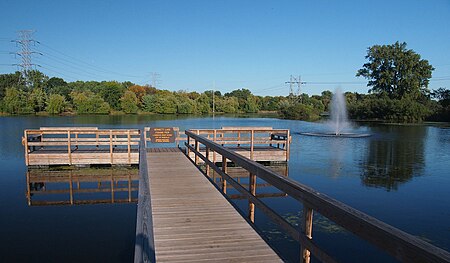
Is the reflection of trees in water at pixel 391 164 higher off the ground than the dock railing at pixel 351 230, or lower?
lower

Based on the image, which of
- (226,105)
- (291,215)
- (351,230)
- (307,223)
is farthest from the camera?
(226,105)

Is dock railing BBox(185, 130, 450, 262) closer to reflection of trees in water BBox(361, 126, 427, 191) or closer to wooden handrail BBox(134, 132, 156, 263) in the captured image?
wooden handrail BBox(134, 132, 156, 263)

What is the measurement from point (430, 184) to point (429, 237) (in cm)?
535

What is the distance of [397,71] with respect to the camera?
209 ft

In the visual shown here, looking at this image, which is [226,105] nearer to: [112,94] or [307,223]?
[112,94]

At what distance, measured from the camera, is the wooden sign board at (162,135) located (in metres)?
14.3

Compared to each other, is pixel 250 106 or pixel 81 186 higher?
pixel 250 106

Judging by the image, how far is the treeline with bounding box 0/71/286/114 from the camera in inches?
2594

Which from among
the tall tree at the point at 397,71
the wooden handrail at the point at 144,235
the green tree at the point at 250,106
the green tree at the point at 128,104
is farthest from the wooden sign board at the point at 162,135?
the green tree at the point at 250,106

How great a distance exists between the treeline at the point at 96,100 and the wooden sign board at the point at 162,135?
196 feet

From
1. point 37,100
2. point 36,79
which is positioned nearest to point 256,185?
point 37,100

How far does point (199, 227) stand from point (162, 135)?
10479 millimetres

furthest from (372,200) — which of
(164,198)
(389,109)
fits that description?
(389,109)

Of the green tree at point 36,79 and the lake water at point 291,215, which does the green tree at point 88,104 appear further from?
the lake water at point 291,215
